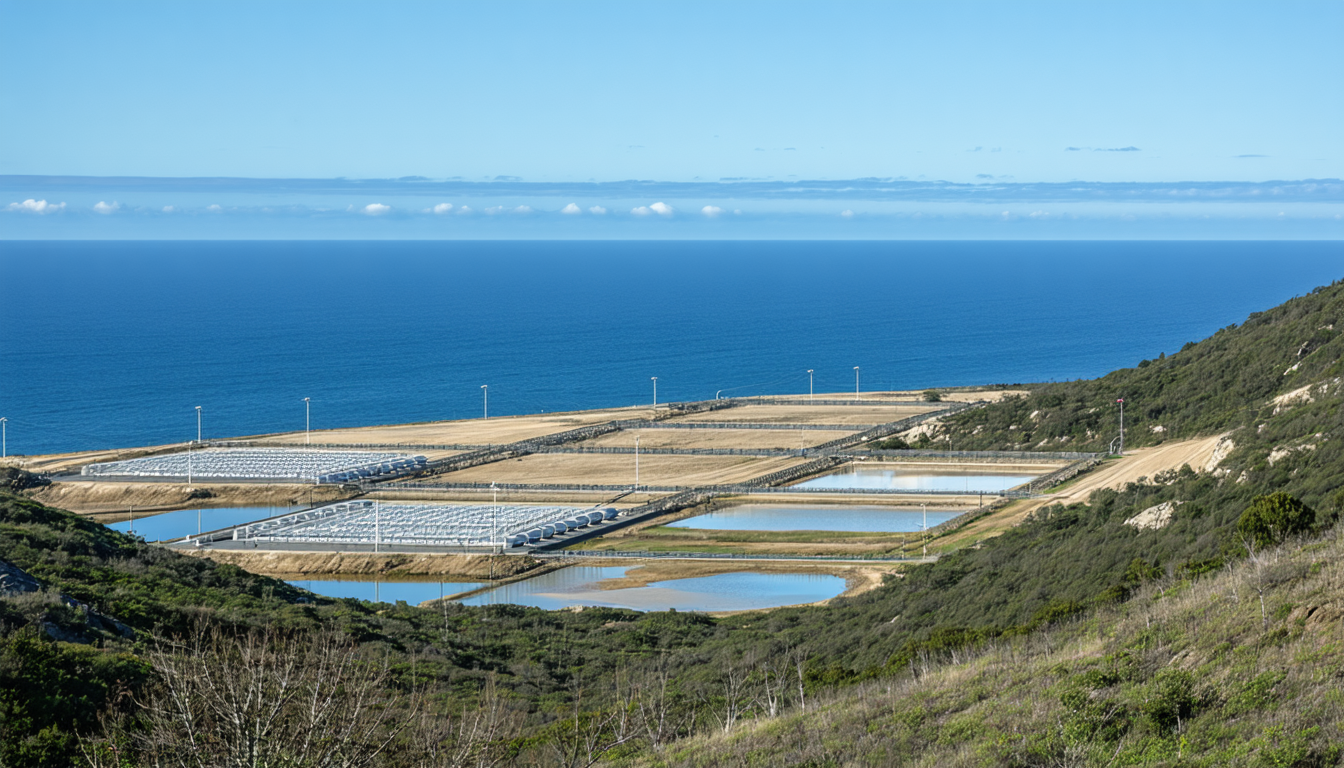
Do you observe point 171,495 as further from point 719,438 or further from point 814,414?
point 814,414

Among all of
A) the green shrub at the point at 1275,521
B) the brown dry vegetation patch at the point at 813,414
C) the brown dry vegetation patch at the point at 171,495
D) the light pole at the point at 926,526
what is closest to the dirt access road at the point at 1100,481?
the light pole at the point at 926,526

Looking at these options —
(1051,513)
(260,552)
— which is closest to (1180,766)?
(1051,513)

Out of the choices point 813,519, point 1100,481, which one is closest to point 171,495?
point 813,519

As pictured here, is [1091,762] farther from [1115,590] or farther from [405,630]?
[405,630]

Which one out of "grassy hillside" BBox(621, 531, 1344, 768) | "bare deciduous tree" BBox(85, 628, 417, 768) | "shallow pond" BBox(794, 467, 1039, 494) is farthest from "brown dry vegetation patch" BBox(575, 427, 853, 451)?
"bare deciduous tree" BBox(85, 628, 417, 768)

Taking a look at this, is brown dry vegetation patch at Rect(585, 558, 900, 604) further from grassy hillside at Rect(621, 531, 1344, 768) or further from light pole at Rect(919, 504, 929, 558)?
grassy hillside at Rect(621, 531, 1344, 768)
